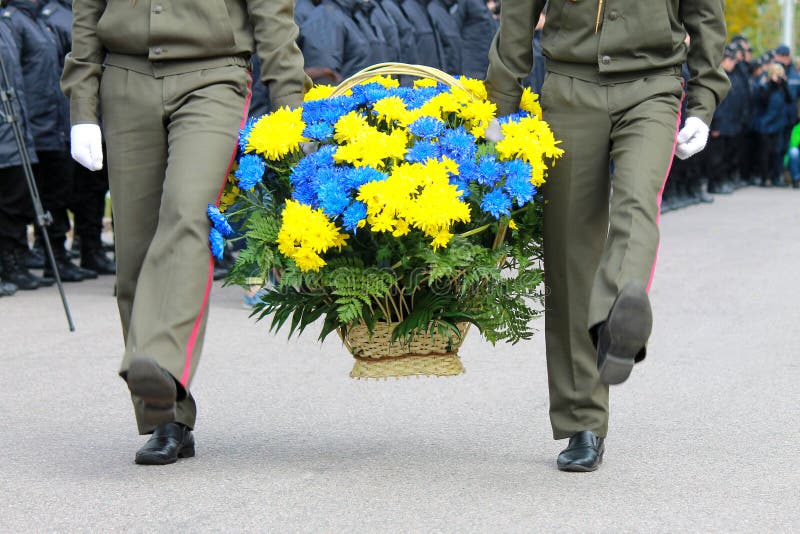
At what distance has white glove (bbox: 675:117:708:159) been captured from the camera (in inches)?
182

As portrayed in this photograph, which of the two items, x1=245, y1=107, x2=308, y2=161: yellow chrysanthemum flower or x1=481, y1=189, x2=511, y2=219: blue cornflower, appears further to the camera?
x1=245, y1=107, x2=308, y2=161: yellow chrysanthemum flower

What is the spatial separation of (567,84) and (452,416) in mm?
1688

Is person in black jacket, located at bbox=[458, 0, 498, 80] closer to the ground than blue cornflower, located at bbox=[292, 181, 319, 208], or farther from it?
closer to the ground

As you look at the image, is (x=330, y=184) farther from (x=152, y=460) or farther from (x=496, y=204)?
(x=152, y=460)

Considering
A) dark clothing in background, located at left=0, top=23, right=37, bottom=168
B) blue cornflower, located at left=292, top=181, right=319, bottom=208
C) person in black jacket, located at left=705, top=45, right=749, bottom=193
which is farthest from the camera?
person in black jacket, located at left=705, top=45, right=749, bottom=193

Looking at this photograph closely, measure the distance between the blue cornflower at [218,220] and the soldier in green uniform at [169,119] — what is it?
0.03 metres


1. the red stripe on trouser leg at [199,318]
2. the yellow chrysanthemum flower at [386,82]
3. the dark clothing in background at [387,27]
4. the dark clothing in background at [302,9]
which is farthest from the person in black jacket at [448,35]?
the red stripe on trouser leg at [199,318]

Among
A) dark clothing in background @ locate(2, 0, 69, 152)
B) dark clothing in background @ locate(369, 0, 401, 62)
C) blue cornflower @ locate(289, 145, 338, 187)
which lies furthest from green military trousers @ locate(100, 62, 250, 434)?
dark clothing in background @ locate(369, 0, 401, 62)

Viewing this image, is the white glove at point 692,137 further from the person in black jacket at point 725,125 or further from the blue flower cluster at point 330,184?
the person in black jacket at point 725,125

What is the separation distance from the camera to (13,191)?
989 cm

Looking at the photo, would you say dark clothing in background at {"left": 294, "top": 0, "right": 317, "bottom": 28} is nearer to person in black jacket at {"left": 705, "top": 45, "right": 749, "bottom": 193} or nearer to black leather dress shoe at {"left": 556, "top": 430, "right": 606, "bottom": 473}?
black leather dress shoe at {"left": 556, "top": 430, "right": 606, "bottom": 473}

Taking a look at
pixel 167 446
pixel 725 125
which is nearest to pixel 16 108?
pixel 167 446

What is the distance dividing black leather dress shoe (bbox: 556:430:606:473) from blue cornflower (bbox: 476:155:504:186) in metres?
0.99

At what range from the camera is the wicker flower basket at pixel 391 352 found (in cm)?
473
